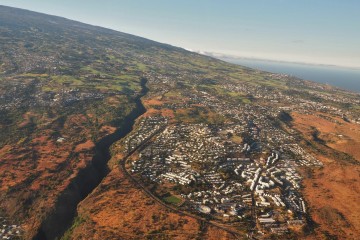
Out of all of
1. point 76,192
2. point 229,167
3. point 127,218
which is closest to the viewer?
point 127,218

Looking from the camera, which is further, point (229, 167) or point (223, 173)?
point (229, 167)

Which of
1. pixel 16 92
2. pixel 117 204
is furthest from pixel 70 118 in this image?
pixel 117 204

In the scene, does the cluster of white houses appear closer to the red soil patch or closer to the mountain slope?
the mountain slope

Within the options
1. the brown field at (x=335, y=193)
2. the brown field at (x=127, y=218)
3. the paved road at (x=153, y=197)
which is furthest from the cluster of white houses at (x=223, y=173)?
the brown field at (x=127, y=218)

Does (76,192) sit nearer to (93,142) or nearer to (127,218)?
(127,218)

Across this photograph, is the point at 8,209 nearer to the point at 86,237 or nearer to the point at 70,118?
the point at 86,237

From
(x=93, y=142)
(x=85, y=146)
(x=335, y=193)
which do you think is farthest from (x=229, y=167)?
(x=85, y=146)

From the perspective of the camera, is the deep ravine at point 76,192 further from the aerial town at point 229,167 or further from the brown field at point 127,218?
the aerial town at point 229,167
